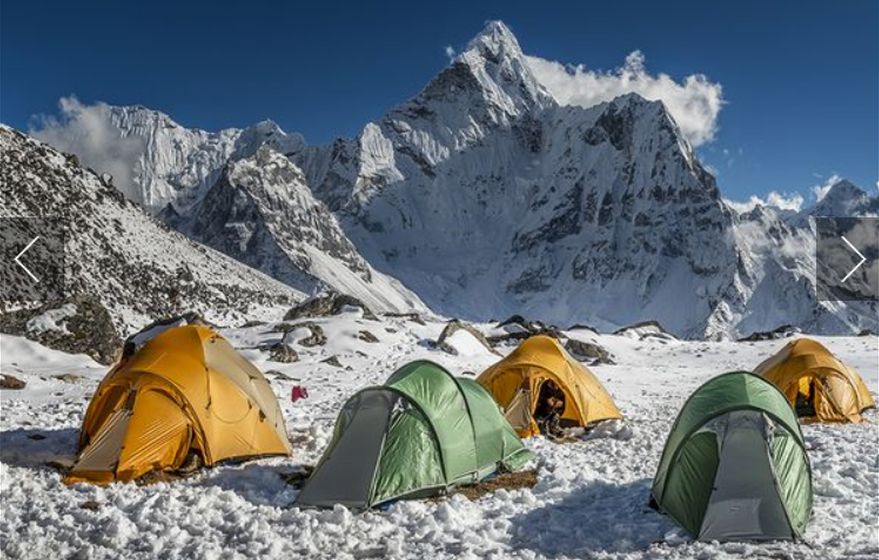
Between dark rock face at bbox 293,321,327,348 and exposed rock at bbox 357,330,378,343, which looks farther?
exposed rock at bbox 357,330,378,343

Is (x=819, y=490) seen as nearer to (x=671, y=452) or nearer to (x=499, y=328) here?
(x=671, y=452)

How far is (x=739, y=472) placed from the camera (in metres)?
11.1

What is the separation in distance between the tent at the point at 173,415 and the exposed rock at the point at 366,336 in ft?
84.5

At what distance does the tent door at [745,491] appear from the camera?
1059 centimetres

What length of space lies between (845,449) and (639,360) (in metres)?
37.5

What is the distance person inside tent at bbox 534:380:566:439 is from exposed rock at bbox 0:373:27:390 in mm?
15614

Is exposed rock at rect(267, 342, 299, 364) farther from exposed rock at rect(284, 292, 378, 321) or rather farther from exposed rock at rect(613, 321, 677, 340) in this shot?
exposed rock at rect(613, 321, 677, 340)

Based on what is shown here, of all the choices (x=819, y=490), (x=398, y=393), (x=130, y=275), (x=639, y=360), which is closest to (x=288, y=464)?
(x=398, y=393)

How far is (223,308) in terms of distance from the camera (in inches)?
3684

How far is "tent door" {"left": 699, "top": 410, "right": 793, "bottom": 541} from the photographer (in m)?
10.6

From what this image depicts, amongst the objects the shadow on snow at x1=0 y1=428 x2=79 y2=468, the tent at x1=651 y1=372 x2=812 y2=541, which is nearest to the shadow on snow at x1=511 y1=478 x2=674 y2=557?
the tent at x1=651 y1=372 x2=812 y2=541

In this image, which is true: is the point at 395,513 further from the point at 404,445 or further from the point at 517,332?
the point at 517,332

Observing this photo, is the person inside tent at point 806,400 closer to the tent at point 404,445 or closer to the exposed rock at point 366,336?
the tent at point 404,445

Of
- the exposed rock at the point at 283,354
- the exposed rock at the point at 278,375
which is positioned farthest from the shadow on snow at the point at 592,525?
the exposed rock at the point at 283,354
